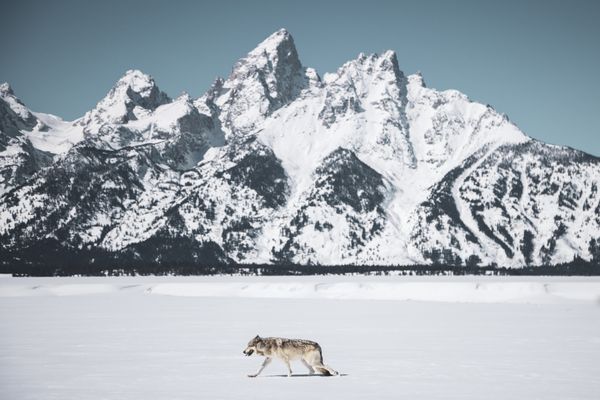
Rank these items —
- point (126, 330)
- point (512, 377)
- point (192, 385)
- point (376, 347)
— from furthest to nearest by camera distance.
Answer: point (126, 330) → point (376, 347) → point (512, 377) → point (192, 385)

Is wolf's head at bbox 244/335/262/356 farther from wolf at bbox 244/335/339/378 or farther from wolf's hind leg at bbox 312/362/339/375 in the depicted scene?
wolf's hind leg at bbox 312/362/339/375

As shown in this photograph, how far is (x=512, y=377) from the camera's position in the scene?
24453 millimetres

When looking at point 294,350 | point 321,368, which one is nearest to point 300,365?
point 294,350

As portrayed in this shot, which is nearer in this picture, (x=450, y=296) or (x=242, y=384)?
(x=242, y=384)

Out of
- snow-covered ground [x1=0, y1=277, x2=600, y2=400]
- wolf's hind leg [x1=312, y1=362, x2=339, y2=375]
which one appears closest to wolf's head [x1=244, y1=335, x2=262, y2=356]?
snow-covered ground [x1=0, y1=277, x2=600, y2=400]

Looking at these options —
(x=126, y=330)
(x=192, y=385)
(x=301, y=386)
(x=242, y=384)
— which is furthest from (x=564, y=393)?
Answer: (x=126, y=330)

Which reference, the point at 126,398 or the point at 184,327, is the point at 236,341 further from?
the point at 126,398

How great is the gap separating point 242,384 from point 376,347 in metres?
12.7

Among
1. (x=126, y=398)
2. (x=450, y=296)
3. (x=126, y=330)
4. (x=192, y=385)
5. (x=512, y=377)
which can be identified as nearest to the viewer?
(x=126, y=398)

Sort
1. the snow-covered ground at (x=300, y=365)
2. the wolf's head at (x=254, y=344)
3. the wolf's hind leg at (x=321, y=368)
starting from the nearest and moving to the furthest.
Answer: the snow-covered ground at (x=300, y=365)
the wolf's head at (x=254, y=344)
the wolf's hind leg at (x=321, y=368)

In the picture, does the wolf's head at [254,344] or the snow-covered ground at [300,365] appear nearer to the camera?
the snow-covered ground at [300,365]

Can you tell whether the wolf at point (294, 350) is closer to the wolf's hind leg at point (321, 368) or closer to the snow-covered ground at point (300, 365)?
the wolf's hind leg at point (321, 368)

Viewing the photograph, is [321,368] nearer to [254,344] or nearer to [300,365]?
[254,344]

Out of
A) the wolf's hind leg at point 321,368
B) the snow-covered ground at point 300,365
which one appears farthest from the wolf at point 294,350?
the snow-covered ground at point 300,365
